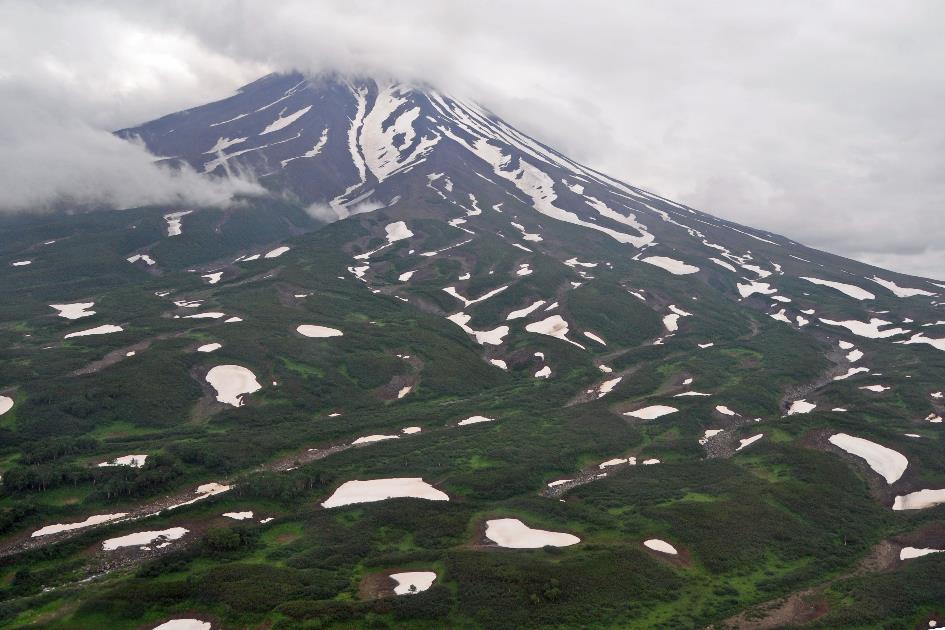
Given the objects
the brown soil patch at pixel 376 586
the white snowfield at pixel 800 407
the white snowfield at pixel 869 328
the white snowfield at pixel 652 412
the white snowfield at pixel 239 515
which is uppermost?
the white snowfield at pixel 869 328

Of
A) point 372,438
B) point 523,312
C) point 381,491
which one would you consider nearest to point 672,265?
point 523,312

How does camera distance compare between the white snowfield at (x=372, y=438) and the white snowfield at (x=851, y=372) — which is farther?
the white snowfield at (x=851, y=372)

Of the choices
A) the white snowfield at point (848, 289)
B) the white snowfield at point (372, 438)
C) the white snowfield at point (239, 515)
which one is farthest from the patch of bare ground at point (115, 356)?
the white snowfield at point (848, 289)

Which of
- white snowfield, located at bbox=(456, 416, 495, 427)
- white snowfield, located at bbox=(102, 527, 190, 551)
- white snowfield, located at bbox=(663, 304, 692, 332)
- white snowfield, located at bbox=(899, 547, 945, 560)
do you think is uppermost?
white snowfield, located at bbox=(663, 304, 692, 332)

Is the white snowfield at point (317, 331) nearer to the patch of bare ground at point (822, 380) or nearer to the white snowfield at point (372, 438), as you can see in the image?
the white snowfield at point (372, 438)

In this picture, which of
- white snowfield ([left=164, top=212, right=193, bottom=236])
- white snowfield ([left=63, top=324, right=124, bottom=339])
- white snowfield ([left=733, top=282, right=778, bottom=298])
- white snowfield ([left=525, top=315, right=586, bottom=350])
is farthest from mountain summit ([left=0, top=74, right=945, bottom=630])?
white snowfield ([left=164, top=212, right=193, bottom=236])

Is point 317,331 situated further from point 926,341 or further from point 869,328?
point 869,328

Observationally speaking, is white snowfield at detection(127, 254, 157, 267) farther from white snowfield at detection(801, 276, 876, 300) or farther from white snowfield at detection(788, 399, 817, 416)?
white snowfield at detection(801, 276, 876, 300)
